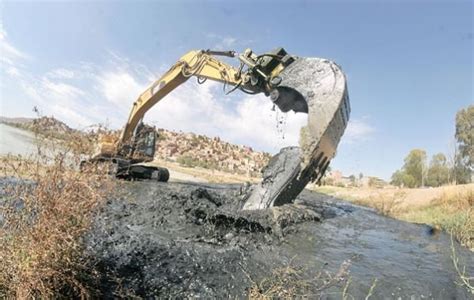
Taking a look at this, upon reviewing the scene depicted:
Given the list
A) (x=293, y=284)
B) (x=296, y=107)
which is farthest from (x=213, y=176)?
(x=293, y=284)

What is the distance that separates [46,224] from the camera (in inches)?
120

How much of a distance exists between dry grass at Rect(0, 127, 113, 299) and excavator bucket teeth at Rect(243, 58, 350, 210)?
396 cm

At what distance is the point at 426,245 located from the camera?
6.76 m

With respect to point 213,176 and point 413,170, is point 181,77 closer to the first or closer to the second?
point 213,176

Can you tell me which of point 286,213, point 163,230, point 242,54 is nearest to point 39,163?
point 163,230

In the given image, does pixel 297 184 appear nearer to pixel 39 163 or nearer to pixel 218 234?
pixel 218 234

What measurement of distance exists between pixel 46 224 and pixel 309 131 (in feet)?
15.4

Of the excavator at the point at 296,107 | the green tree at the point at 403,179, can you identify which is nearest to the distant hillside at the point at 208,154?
the green tree at the point at 403,179

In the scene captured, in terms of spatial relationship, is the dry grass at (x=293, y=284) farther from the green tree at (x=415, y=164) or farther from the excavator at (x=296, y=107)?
the green tree at (x=415, y=164)

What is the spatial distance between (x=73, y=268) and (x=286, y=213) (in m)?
3.98

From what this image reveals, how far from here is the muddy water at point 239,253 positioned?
152 inches

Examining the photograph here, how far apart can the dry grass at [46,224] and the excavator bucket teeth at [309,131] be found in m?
3.96

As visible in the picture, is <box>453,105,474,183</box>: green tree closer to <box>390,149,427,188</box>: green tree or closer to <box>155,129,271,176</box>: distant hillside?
<box>390,149,427,188</box>: green tree

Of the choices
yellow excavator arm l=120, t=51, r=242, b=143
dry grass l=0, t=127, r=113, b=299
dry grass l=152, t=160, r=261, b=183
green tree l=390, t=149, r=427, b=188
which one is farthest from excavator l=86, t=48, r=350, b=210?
green tree l=390, t=149, r=427, b=188
